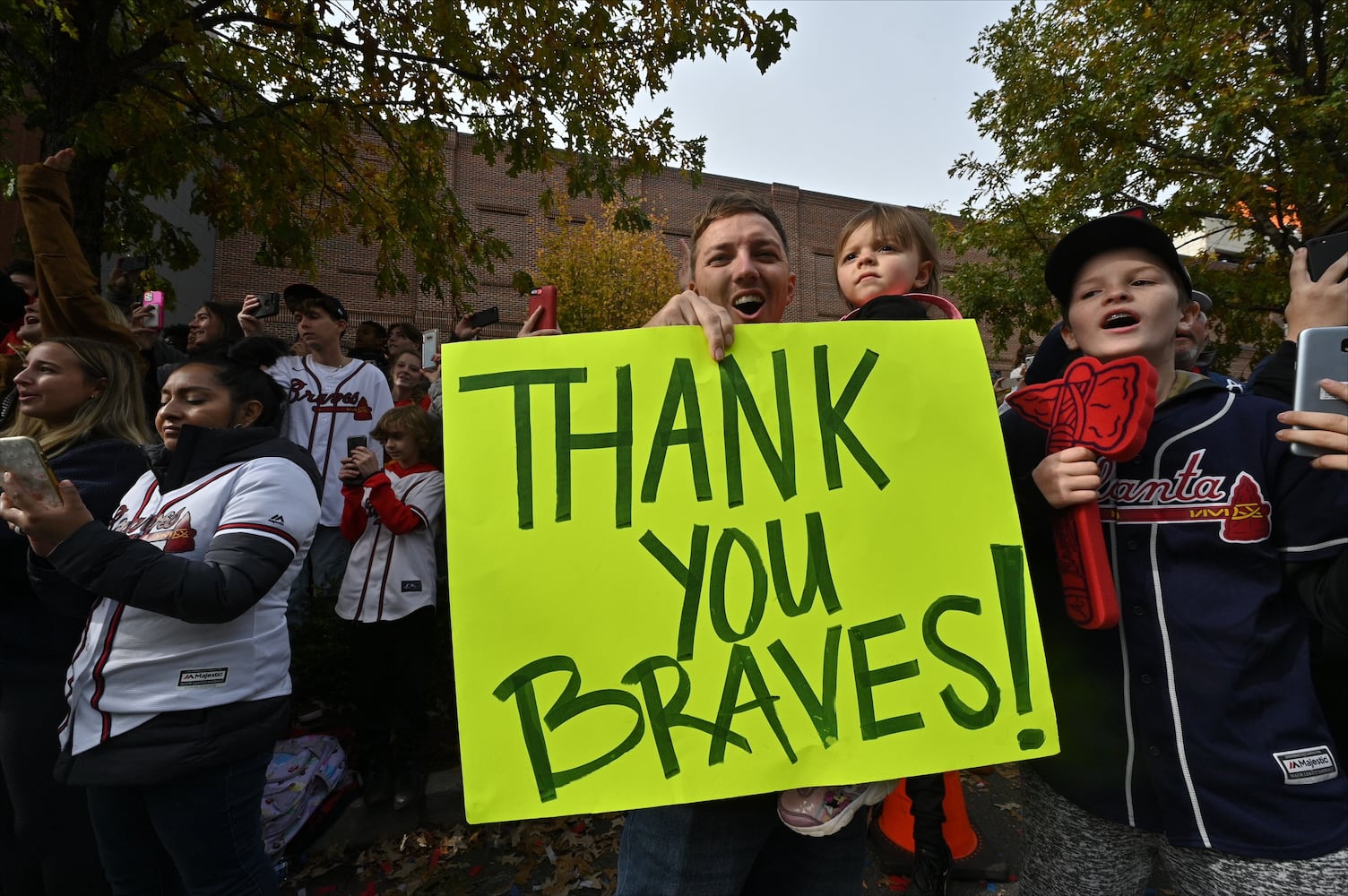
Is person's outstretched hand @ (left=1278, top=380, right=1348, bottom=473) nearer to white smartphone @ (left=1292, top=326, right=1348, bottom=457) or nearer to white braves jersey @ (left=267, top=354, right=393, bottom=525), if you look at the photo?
white smartphone @ (left=1292, top=326, right=1348, bottom=457)

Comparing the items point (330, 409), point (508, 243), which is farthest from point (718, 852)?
point (508, 243)

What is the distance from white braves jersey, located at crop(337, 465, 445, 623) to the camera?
119 inches

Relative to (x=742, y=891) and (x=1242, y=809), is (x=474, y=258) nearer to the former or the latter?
(x=742, y=891)

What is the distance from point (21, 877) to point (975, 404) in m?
2.92

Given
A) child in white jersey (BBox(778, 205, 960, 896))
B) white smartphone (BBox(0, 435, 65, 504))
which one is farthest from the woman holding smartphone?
child in white jersey (BBox(778, 205, 960, 896))

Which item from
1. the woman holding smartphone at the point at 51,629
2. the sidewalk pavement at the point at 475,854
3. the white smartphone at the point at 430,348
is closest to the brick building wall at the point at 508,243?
the white smartphone at the point at 430,348

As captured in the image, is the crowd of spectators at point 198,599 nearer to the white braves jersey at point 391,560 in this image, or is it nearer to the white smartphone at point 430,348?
the white braves jersey at point 391,560

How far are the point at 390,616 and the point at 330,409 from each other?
1.54 meters

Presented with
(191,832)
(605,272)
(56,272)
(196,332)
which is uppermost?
(605,272)

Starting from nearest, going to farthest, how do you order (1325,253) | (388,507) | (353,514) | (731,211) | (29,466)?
1. (1325,253)
2. (731,211)
3. (29,466)
4. (388,507)
5. (353,514)

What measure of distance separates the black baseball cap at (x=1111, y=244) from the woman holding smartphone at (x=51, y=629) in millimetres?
2537

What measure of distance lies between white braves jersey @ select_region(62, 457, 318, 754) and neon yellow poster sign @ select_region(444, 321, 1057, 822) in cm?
90

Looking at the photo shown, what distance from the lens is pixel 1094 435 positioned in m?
1.12

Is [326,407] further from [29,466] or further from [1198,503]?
[1198,503]
